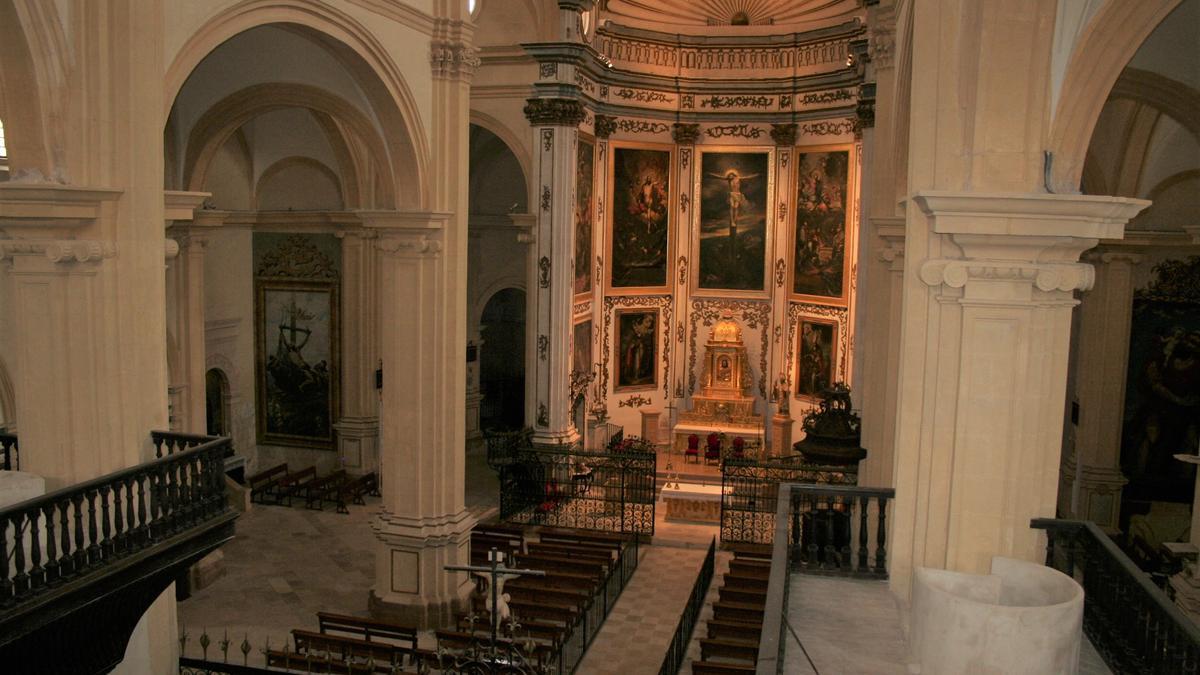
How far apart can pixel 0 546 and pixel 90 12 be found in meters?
4.40

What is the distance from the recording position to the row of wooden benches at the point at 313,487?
19.9 meters

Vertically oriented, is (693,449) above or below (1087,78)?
below

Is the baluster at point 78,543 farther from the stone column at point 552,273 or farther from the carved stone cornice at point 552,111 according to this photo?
the carved stone cornice at point 552,111

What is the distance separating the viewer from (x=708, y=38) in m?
25.1

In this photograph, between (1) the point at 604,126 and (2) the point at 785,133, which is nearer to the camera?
(1) the point at 604,126

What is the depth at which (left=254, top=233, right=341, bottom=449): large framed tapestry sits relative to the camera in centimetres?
2139

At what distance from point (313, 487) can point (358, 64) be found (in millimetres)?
10059

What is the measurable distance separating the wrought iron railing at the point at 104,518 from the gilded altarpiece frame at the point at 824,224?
17330mm

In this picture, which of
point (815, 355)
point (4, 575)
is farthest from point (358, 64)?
point (815, 355)

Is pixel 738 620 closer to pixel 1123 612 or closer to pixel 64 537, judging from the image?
pixel 1123 612

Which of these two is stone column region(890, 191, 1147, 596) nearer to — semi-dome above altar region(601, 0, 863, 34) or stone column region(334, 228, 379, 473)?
stone column region(334, 228, 379, 473)

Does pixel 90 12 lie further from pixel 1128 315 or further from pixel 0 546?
pixel 1128 315

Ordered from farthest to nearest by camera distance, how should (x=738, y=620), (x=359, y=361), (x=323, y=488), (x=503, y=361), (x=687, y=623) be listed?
(x=503, y=361), (x=359, y=361), (x=323, y=488), (x=687, y=623), (x=738, y=620)

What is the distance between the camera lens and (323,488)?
20.3 metres
